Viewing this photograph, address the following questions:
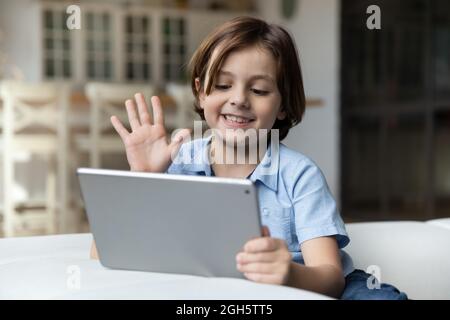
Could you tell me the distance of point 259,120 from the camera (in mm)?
967

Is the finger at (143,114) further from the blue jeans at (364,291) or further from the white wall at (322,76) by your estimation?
the white wall at (322,76)

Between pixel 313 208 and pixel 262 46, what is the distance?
0.79 ft

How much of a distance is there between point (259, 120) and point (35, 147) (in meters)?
2.74

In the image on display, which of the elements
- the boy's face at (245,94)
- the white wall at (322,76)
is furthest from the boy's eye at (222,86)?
the white wall at (322,76)

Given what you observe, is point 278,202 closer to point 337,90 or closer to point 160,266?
point 160,266

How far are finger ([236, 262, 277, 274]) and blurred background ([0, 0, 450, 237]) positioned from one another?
9.27 feet

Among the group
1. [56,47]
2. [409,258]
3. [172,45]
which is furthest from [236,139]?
[172,45]

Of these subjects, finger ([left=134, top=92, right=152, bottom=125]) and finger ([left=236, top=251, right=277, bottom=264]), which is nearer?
finger ([left=236, top=251, right=277, bottom=264])

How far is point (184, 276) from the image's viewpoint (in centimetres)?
71

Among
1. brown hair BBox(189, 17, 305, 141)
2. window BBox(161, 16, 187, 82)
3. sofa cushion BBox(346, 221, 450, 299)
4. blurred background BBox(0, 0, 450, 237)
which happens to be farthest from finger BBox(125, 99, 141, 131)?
window BBox(161, 16, 187, 82)

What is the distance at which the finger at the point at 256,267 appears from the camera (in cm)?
68

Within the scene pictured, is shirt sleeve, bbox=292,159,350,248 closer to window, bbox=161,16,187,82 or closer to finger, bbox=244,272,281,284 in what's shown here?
finger, bbox=244,272,281,284

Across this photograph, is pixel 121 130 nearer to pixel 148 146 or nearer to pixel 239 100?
pixel 148 146

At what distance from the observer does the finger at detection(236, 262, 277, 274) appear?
0.68 metres
